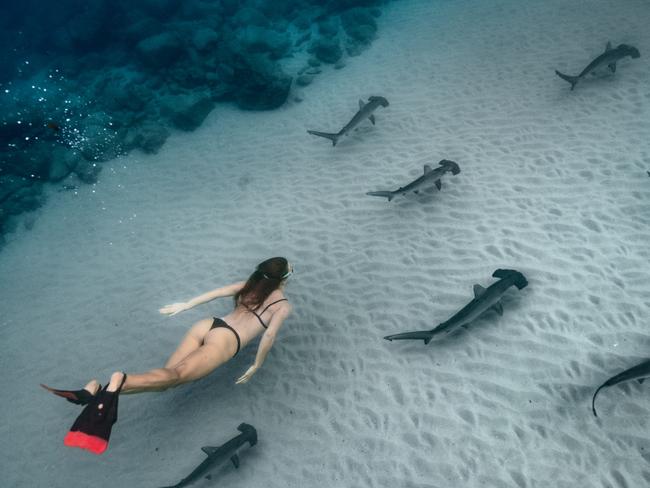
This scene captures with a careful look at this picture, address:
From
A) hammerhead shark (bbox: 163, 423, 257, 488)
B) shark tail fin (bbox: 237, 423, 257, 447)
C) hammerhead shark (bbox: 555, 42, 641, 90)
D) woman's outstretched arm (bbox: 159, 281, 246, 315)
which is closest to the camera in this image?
hammerhead shark (bbox: 163, 423, 257, 488)

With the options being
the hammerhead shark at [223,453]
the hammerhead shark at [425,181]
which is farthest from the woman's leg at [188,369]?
the hammerhead shark at [425,181]

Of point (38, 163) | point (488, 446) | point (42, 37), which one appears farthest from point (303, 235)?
point (42, 37)

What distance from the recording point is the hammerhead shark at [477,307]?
498 centimetres

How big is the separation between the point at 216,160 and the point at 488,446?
10.6m

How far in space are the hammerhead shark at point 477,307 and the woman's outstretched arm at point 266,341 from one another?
4.72 feet

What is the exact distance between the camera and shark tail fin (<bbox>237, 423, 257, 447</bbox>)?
4.76 m

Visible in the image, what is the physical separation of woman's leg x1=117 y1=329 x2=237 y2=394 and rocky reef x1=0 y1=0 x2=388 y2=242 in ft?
28.0

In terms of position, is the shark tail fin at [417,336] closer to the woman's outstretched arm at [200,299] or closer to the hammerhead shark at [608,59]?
the woman's outstretched arm at [200,299]

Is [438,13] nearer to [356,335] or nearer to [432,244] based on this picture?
[432,244]

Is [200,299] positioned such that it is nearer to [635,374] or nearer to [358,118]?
[635,374]

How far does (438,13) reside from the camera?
636 inches

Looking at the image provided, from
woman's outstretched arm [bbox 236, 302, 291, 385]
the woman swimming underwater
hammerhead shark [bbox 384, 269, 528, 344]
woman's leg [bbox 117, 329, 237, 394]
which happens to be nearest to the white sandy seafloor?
hammerhead shark [bbox 384, 269, 528, 344]

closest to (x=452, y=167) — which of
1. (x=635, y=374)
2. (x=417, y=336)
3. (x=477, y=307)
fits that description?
(x=477, y=307)

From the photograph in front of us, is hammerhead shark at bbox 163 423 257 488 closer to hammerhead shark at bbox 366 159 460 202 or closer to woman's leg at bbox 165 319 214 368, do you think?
woman's leg at bbox 165 319 214 368
